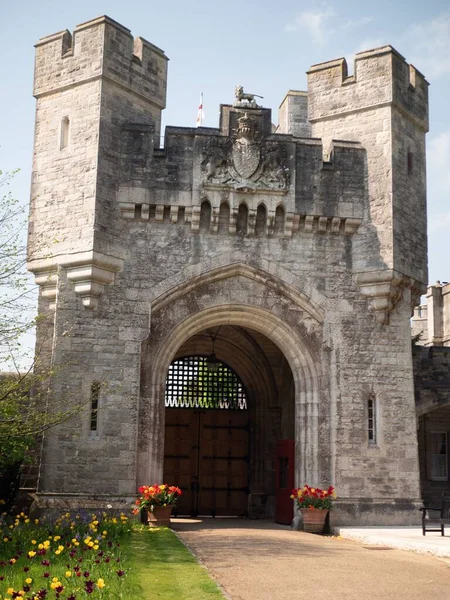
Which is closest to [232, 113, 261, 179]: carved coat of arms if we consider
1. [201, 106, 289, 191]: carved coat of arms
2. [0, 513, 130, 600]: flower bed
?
[201, 106, 289, 191]: carved coat of arms

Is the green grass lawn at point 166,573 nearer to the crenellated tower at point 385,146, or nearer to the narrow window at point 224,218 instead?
the narrow window at point 224,218

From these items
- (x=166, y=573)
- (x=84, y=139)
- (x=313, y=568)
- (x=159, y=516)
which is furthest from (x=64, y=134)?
(x=313, y=568)

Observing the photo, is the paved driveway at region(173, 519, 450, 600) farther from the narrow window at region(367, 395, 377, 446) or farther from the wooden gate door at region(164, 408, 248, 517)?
the wooden gate door at region(164, 408, 248, 517)

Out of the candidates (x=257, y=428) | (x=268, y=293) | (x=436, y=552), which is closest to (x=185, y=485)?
(x=257, y=428)

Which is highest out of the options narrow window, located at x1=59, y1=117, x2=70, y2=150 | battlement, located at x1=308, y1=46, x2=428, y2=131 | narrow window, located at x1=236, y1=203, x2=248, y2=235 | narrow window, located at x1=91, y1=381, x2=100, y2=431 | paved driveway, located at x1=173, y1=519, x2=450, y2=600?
battlement, located at x1=308, y1=46, x2=428, y2=131

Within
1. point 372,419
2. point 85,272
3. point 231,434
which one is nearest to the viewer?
point 85,272

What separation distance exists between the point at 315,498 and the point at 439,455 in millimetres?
9385

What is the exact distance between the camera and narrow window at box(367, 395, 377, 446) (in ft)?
51.3

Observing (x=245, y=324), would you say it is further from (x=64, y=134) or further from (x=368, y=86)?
(x=368, y=86)

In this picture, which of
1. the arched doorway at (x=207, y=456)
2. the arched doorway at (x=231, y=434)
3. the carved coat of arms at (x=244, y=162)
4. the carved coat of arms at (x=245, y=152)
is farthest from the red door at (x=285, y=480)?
the carved coat of arms at (x=245, y=152)

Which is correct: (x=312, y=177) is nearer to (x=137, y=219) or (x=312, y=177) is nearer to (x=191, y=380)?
(x=137, y=219)

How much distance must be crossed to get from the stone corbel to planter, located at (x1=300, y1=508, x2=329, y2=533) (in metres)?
3.85

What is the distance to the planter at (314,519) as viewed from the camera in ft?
48.5

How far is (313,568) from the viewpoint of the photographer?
9.90 metres
